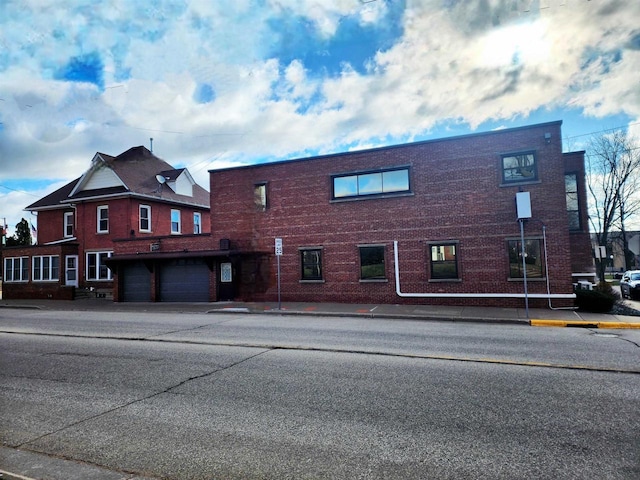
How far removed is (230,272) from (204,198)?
15350mm

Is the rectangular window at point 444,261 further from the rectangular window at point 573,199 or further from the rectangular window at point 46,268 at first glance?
the rectangular window at point 46,268

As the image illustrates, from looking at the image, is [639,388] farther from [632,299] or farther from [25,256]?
[25,256]

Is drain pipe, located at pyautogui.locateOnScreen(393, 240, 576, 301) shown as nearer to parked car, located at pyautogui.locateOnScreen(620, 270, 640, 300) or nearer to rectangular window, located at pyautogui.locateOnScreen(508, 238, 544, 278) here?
rectangular window, located at pyautogui.locateOnScreen(508, 238, 544, 278)

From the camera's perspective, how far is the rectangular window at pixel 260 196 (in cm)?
2184

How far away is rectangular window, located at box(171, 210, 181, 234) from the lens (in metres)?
30.9

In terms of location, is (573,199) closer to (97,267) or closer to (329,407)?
(329,407)

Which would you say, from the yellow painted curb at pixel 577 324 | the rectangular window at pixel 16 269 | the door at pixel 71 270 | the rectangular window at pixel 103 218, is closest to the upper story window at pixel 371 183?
the yellow painted curb at pixel 577 324

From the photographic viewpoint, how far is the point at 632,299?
23828 millimetres

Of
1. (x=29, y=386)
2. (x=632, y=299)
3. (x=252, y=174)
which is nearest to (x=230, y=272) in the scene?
(x=252, y=174)

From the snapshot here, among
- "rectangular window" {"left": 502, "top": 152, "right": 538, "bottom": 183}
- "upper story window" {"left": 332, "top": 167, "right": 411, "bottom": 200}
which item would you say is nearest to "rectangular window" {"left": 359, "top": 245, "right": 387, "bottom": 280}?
"upper story window" {"left": 332, "top": 167, "right": 411, "bottom": 200}

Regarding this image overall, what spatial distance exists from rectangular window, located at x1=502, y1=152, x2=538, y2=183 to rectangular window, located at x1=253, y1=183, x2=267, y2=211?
1147 cm

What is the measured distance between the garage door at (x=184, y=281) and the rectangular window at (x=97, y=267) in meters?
7.07

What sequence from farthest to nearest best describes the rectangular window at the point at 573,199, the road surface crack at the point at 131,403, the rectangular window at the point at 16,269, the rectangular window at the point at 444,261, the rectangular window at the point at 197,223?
the rectangular window at the point at 197,223
the rectangular window at the point at 16,269
the rectangular window at the point at 573,199
the rectangular window at the point at 444,261
the road surface crack at the point at 131,403

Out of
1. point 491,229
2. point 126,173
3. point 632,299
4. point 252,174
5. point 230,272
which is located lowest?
point 632,299
